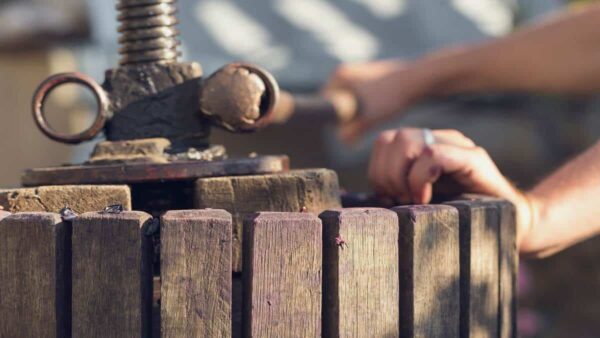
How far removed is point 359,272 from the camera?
1714 mm

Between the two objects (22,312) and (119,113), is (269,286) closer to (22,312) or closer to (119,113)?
(22,312)

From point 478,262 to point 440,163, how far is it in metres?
0.26

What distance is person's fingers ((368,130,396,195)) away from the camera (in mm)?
2254

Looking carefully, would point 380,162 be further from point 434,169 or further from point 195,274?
point 195,274

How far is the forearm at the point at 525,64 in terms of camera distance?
363 centimetres

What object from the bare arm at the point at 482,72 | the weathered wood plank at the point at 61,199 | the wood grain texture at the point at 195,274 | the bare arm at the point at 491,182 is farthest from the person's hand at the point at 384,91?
the wood grain texture at the point at 195,274

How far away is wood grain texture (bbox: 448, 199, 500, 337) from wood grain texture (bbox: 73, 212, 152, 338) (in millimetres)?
631

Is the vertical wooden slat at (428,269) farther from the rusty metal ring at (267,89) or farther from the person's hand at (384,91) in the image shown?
the person's hand at (384,91)

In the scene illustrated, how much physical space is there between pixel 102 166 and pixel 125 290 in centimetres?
35

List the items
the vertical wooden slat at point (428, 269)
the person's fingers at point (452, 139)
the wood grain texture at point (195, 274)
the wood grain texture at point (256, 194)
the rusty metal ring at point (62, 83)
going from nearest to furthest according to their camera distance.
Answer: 1. the wood grain texture at point (195, 274)
2. the vertical wooden slat at point (428, 269)
3. the wood grain texture at point (256, 194)
4. the rusty metal ring at point (62, 83)
5. the person's fingers at point (452, 139)

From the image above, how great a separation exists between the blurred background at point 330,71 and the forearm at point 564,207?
11.8ft

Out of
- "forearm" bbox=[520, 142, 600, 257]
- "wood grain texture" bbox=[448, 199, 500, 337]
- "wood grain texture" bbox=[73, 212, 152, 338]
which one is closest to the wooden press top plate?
"wood grain texture" bbox=[73, 212, 152, 338]

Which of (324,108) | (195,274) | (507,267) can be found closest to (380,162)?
(507,267)

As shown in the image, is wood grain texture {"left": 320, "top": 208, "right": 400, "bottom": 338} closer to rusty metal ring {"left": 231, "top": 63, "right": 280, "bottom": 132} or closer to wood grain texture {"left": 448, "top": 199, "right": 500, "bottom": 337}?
wood grain texture {"left": 448, "top": 199, "right": 500, "bottom": 337}
